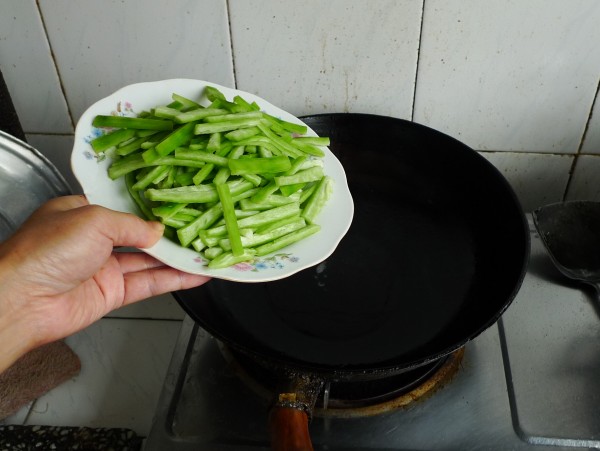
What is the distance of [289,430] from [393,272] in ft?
1.10

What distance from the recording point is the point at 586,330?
34.4 inches

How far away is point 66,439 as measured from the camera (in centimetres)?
94

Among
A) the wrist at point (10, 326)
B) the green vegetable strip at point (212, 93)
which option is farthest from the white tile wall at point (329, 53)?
the wrist at point (10, 326)

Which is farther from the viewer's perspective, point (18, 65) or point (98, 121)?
point (18, 65)

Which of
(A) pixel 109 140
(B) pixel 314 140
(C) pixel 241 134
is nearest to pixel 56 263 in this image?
(A) pixel 109 140

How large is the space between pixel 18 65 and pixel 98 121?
0.34 m

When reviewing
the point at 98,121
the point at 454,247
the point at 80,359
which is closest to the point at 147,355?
the point at 80,359

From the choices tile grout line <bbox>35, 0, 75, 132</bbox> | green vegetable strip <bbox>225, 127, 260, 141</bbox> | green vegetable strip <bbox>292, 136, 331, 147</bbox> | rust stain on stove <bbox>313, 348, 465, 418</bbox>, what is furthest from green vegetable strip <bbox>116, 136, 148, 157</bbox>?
rust stain on stove <bbox>313, 348, 465, 418</bbox>

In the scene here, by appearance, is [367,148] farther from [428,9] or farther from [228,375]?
[228,375]

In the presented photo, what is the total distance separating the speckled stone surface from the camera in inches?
36.3

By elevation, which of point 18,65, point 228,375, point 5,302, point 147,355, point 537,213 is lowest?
point 147,355

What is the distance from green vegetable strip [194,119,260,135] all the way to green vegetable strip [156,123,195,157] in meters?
0.01

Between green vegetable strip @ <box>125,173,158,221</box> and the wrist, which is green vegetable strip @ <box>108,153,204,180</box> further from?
the wrist

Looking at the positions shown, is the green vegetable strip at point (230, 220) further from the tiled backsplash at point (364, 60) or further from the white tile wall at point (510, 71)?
the white tile wall at point (510, 71)
